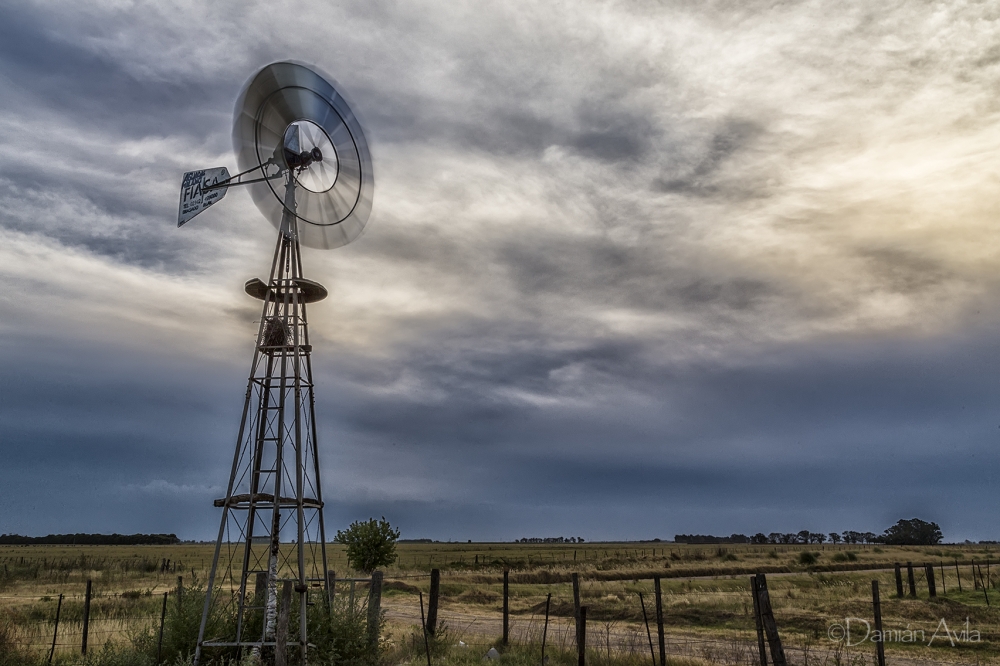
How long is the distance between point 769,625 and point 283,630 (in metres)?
7.56

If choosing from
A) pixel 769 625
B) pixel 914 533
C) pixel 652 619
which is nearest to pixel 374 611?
pixel 769 625

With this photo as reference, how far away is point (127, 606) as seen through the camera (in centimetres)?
2830

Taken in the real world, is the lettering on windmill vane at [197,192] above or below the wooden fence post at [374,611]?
above

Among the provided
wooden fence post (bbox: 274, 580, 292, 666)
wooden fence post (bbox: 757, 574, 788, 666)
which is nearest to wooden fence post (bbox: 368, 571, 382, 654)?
wooden fence post (bbox: 274, 580, 292, 666)

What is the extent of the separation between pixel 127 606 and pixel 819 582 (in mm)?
33359

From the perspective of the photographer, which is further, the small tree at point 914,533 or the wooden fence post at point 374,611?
the small tree at point 914,533

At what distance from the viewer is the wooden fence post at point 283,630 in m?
11.1

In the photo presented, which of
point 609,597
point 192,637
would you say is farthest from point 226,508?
point 609,597

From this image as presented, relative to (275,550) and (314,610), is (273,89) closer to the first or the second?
(275,550)

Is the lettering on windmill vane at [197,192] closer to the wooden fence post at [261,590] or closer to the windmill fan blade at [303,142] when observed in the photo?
the windmill fan blade at [303,142]

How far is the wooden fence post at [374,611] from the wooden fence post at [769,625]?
8.05m

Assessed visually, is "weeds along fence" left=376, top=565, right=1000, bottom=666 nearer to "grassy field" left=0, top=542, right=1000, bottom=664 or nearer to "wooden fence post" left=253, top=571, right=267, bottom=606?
"grassy field" left=0, top=542, right=1000, bottom=664

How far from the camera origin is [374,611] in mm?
16328
